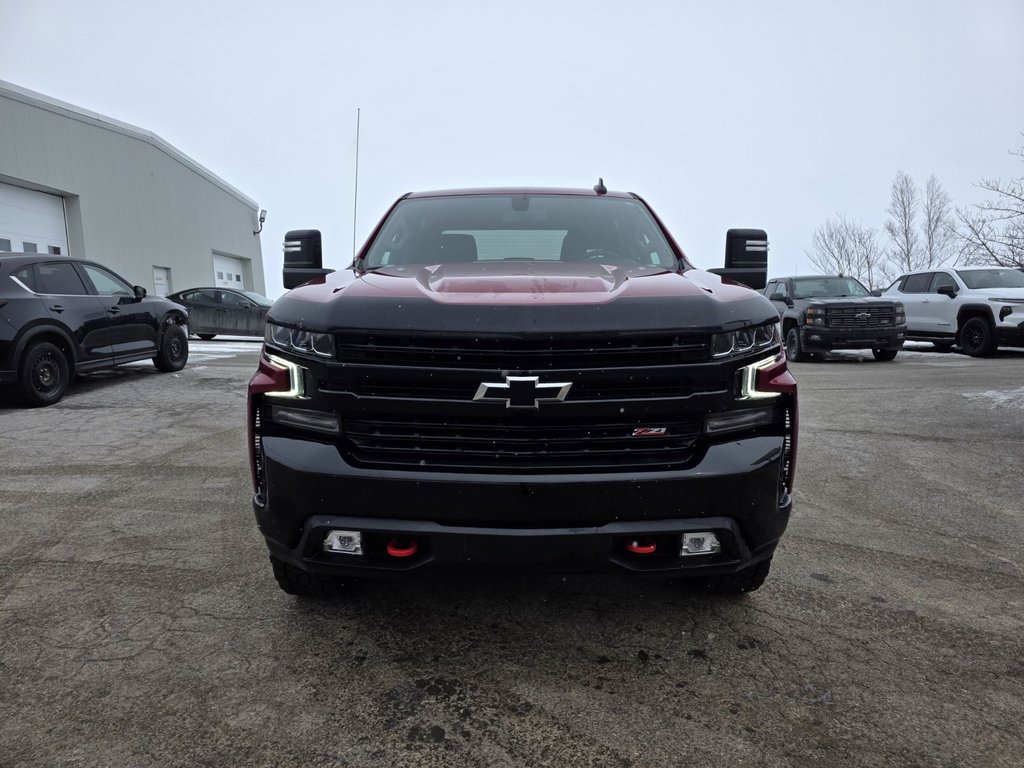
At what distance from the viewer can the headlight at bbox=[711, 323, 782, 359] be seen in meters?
2.19

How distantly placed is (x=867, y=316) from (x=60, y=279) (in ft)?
41.7

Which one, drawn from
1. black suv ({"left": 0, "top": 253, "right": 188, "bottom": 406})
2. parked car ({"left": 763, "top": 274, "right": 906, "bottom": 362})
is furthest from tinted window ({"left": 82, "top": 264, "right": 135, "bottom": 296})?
parked car ({"left": 763, "top": 274, "right": 906, "bottom": 362})

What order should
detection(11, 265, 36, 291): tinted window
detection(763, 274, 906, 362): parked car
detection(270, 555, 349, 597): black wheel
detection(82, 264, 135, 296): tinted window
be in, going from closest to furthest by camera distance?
detection(270, 555, 349, 597): black wheel < detection(11, 265, 36, 291): tinted window < detection(82, 264, 135, 296): tinted window < detection(763, 274, 906, 362): parked car

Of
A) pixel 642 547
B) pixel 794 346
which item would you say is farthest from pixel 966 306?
pixel 642 547

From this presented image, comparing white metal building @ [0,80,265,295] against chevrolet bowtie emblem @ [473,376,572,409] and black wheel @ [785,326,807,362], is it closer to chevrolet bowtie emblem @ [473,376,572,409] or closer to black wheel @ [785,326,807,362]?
black wheel @ [785,326,807,362]

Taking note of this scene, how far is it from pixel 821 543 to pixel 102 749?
3.20 metres

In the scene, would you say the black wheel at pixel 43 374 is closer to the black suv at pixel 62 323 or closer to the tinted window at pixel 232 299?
the black suv at pixel 62 323

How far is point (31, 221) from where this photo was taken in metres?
21.3

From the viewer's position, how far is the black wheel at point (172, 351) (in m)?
9.77

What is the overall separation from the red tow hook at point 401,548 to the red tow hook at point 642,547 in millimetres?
686

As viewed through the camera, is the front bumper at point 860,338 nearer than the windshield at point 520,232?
No

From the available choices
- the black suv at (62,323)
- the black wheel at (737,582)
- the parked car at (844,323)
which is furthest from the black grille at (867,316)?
the black suv at (62,323)

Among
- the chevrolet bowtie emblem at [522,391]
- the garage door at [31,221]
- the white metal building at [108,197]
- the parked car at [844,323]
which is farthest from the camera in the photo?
the white metal building at [108,197]

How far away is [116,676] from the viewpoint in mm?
2266
